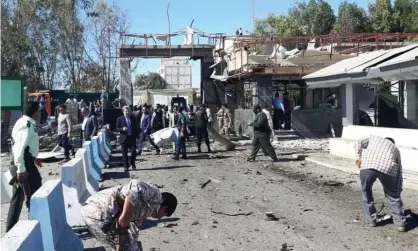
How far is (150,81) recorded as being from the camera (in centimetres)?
8838

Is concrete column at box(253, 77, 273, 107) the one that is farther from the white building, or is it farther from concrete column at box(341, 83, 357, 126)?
the white building

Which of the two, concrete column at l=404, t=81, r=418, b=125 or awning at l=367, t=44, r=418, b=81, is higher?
awning at l=367, t=44, r=418, b=81

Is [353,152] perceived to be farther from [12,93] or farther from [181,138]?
[12,93]

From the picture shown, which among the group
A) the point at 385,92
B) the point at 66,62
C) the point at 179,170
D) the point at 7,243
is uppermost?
the point at 66,62

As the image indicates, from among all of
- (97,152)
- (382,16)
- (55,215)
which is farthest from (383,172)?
(382,16)

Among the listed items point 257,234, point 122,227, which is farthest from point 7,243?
point 257,234

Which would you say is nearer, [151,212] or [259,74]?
[151,212]

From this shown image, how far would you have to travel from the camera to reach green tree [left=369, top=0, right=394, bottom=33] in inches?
2263

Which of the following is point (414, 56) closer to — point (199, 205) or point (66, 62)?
point (199, 205)

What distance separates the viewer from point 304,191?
11602 millimetres

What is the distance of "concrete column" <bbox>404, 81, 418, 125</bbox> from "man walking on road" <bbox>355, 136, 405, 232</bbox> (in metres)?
7.29

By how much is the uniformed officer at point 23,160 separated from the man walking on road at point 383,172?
4894mm

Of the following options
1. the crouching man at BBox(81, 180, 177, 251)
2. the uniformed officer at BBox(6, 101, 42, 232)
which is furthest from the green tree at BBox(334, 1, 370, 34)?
the crouching man at BBox(81, 180, 177, 251)

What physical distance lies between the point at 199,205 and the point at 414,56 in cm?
614
